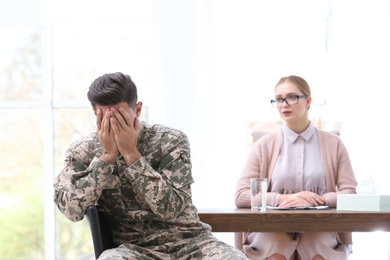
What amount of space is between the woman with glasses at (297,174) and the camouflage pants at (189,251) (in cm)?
62

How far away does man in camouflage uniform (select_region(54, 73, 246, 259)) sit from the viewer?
A: 69.5 inches

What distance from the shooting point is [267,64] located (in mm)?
3873

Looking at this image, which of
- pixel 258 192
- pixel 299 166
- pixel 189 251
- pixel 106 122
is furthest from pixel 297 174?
pixel 106 122

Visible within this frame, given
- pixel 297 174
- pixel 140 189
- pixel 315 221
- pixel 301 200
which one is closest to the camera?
pixel 140 189

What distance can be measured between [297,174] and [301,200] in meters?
0.24

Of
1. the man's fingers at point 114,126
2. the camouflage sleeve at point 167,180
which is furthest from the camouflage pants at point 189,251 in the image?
the man's fingers at point 114,126

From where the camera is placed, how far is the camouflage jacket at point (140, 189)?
176 centimetres

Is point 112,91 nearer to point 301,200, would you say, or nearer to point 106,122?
point 106,122

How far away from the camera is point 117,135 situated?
69.9 inches

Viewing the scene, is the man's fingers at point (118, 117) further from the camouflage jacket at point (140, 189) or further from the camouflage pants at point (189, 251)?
the camouflage pants at point (189, 251)

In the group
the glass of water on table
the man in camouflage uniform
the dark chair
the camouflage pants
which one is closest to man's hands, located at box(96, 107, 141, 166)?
the man in camouflage uniform

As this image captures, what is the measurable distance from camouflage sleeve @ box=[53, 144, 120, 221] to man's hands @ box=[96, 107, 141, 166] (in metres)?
0.05

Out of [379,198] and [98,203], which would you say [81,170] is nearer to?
[98,203]

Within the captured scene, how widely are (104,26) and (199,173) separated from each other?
54.9 inches
